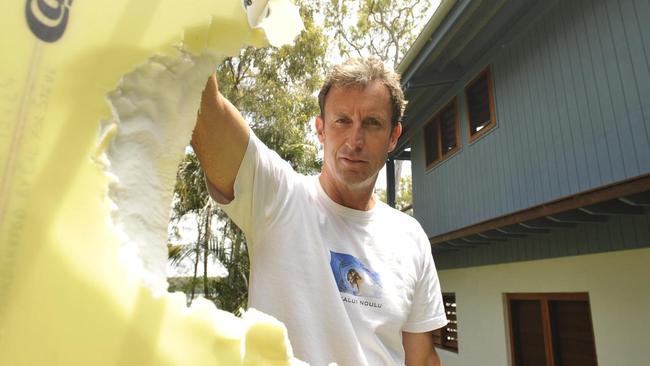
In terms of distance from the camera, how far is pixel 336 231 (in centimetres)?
156

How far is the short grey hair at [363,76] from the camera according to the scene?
171 centimetres

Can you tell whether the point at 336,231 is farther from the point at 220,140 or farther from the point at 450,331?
the point at 450,331

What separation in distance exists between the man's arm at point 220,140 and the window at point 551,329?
5922mm

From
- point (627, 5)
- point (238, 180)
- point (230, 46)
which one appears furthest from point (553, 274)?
point (230, 46)

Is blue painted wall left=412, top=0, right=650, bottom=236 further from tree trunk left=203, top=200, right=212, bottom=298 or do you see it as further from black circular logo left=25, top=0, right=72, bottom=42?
tree trunk left=203, top=200, right=212, bottom=298

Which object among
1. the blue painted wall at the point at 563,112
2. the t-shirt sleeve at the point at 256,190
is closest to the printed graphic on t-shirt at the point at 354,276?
the t-shirt sleeve at the point at 256,190

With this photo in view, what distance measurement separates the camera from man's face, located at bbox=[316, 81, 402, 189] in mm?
1667

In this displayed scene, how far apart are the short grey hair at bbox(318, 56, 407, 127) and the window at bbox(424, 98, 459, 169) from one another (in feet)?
23.9

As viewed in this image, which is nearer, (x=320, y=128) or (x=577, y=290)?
(x=320, y=128)

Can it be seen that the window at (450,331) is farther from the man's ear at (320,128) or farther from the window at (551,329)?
the man's ear at (320,128)

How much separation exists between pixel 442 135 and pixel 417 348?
8.16 m

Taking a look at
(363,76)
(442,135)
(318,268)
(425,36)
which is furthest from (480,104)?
(318,268)

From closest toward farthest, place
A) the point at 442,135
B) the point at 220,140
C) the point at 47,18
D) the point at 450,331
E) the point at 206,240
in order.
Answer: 1. the point at 47,18
2. the point at 220,140
3. the point at 442,135
4. the point at 450,331
5. the point at 206,240

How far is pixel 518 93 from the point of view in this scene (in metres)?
6.84
